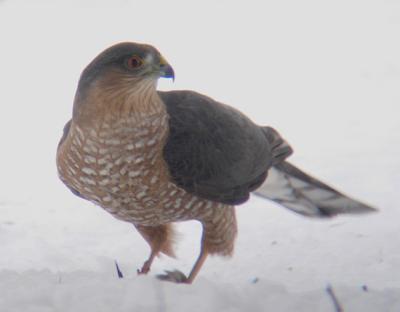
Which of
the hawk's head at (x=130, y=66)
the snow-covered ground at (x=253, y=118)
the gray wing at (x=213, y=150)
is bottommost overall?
the snow-covered ground at (x=253, y=118)

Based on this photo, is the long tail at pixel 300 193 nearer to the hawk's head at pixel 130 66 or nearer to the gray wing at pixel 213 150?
the gray wing at pixel 213 150

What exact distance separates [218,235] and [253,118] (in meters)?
4.51

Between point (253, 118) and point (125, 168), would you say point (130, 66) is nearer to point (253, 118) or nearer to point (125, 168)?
point (125, 168)

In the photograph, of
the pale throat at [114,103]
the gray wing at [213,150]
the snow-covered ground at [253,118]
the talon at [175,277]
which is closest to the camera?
the snow-covered ground at [253,118]

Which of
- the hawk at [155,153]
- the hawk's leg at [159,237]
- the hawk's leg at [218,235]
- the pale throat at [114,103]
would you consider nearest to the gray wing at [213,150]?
the hawk at [155,153]

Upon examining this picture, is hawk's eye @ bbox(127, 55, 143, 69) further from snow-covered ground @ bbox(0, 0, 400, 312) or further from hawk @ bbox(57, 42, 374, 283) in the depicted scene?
snow-covered ground @ bbox(0, 0, 400, 312)

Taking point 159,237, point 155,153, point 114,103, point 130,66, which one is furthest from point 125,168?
point 159,237

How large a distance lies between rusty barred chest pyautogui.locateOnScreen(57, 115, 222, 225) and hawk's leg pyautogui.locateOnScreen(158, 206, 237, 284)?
0.36 m

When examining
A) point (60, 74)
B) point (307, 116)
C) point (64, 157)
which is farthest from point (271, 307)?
point (60, 74)

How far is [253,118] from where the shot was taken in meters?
10.5

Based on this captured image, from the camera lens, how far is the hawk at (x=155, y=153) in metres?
5.41

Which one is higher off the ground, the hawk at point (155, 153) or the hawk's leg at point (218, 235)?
the hawk at point (155, 153)

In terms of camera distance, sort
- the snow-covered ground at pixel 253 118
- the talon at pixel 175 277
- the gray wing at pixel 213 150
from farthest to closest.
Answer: the gray wing at pixel 213 150 < the talon at pixel 175 277 < the snow-covered ground at pixel 253 118

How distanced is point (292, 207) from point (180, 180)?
1642 millimetres
